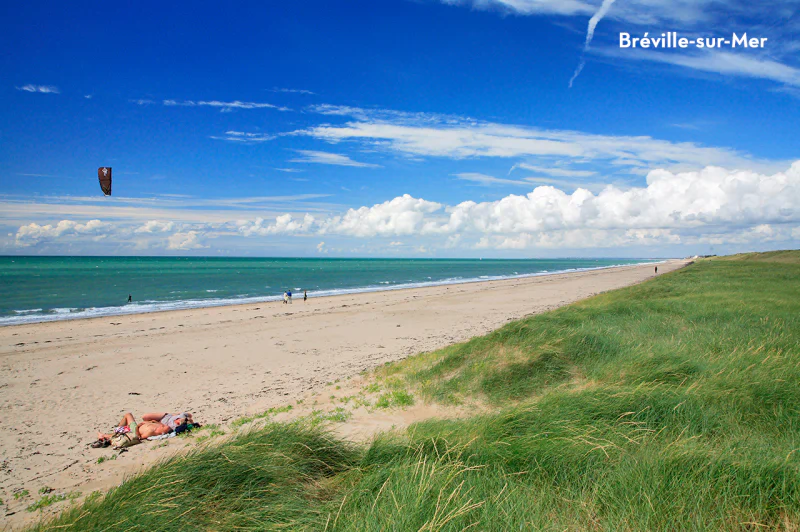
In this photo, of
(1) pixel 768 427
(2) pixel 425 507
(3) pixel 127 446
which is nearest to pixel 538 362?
(1) pixel 768 427

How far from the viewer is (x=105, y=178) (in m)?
5.25

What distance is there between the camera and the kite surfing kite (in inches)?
204

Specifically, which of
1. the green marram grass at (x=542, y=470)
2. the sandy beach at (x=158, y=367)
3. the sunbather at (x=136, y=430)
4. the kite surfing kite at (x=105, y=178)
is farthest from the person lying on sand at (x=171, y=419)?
the kite surfing kite at (x=105, y=178)

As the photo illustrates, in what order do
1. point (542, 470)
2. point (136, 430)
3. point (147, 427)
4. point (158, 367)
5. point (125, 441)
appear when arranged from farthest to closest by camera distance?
point (158, 367), point (147, 427), point (136, 430), point (125, 441), point (542, 470)


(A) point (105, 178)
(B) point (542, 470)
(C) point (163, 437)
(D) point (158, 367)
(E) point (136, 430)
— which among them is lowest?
(D) point (158, 367)

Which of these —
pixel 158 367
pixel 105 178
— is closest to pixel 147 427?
pixel 105 178

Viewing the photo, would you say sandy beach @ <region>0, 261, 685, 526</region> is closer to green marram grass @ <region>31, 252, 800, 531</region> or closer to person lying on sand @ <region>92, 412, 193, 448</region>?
person lying on sand @ <region>92, 412, 193, 448</region>

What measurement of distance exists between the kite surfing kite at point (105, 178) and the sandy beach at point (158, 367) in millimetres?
4308

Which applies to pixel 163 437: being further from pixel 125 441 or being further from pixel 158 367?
pixel 158 367

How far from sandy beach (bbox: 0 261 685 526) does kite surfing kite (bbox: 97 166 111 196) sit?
4.31 m

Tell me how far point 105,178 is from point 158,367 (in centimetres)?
1016

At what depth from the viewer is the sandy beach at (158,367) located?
23.7ft

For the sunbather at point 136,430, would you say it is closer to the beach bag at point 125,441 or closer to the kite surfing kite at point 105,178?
the beach bag at point 125,441

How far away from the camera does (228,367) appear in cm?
1348
